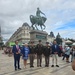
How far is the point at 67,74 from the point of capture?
10.9 metres

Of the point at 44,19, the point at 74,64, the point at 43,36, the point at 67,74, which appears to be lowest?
the point at 67,74

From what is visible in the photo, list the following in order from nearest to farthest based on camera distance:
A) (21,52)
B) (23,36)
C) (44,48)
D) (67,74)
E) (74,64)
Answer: (74,64) → (67,74) → (21,52) → (44,48) → (23,36)

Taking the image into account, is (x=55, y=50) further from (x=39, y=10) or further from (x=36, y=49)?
(x=39, y=10)

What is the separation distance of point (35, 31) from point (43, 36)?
7.62 ft

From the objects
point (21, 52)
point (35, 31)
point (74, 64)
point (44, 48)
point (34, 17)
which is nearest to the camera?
point (74, 64)

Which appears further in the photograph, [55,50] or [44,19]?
[44,19]

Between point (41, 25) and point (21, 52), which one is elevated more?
point (41, 25)

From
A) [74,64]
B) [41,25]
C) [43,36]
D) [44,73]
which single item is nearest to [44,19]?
[41,25]

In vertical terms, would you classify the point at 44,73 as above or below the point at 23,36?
below

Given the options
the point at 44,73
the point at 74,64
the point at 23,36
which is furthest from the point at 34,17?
the point at 23,36

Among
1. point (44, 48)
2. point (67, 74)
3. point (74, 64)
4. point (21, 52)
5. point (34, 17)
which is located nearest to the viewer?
point (74, 64)

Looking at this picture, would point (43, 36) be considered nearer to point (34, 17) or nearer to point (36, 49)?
point (34, 17)

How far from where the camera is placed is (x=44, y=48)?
14703 mm

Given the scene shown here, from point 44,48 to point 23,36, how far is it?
11291 centimetres
